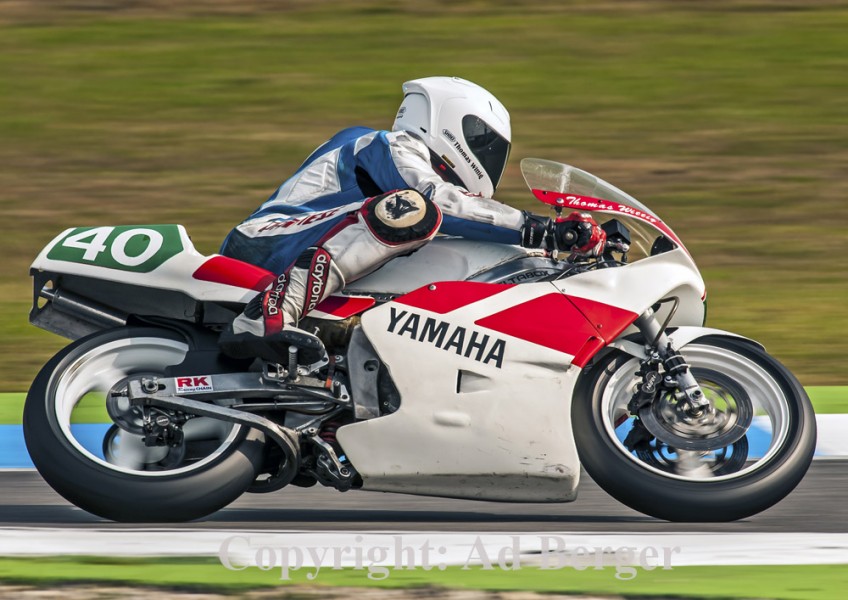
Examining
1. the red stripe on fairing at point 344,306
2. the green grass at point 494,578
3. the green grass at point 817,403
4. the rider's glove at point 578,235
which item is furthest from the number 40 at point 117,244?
the green grass at point 817,403

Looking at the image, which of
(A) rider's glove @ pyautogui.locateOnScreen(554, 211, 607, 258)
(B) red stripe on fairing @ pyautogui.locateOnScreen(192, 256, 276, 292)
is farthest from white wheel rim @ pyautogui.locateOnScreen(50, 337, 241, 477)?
(A) rider's glove @ pyautogui.locateOnScreen(554, 211, 607, 258)

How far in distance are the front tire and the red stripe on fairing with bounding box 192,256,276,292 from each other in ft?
0.93

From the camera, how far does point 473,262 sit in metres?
5.24

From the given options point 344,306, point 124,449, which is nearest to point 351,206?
point 344,306

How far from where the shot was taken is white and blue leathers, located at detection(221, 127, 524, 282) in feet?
16.7

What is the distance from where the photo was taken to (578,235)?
16.6ft

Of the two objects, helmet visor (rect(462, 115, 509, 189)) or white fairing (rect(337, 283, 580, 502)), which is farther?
helmet visor (rect(462, 115, 509, 189))

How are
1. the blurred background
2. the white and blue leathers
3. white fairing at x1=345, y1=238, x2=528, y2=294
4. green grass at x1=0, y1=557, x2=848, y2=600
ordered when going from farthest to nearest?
the blurred background → white fairing at x1=345, y1=238, x2=528, y2=294 → the white and blue leathers → green grass at x1=0, y1=557, x2=848, y2=600

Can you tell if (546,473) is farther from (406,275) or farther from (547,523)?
(406,275)

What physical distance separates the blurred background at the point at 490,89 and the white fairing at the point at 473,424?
4118 millimetres

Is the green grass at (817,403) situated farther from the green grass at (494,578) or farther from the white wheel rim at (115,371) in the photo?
the green grass at (494,578)

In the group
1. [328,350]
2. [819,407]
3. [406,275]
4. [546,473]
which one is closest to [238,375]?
[328,350]

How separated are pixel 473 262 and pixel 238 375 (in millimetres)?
950

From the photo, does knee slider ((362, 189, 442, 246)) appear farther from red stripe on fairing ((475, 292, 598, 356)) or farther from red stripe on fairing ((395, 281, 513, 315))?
red stripe on fairing ((475, 292, 598, 356))
